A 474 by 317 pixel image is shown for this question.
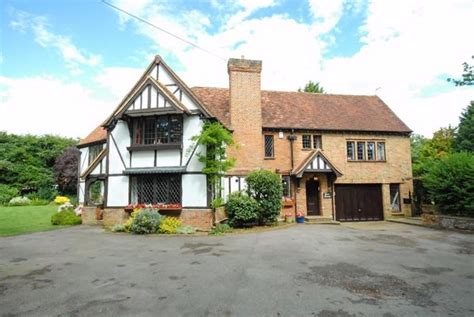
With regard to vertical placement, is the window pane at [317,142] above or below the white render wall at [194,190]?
above

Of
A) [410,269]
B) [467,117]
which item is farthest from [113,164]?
[467,117]

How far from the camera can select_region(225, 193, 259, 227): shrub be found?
13188 mm

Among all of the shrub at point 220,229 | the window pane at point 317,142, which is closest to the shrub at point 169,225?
the shrub at point 220,229

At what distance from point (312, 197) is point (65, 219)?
14.2 m

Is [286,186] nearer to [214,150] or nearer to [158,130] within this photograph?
[214,150]

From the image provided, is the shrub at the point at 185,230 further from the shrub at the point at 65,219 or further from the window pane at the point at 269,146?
the shrub at the point at 65,219

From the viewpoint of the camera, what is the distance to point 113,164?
580 inches

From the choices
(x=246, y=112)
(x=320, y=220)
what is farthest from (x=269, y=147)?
(x=320, y=220)

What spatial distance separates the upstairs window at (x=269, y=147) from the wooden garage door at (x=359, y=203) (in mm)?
4825

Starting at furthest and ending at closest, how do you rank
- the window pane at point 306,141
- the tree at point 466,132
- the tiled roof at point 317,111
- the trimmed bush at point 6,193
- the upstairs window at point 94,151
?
the tree at point 466,132
the trimmed bush at point 6,193
the upstairs window at point 94,151
the window pane at point 306,141
the tiled roof at point 317,111

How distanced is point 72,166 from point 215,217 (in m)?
23.0

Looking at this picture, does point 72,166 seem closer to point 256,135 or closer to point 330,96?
point 256,135

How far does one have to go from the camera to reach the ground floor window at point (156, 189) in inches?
550

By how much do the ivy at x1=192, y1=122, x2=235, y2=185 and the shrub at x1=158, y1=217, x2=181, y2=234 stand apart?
247 centimetres
